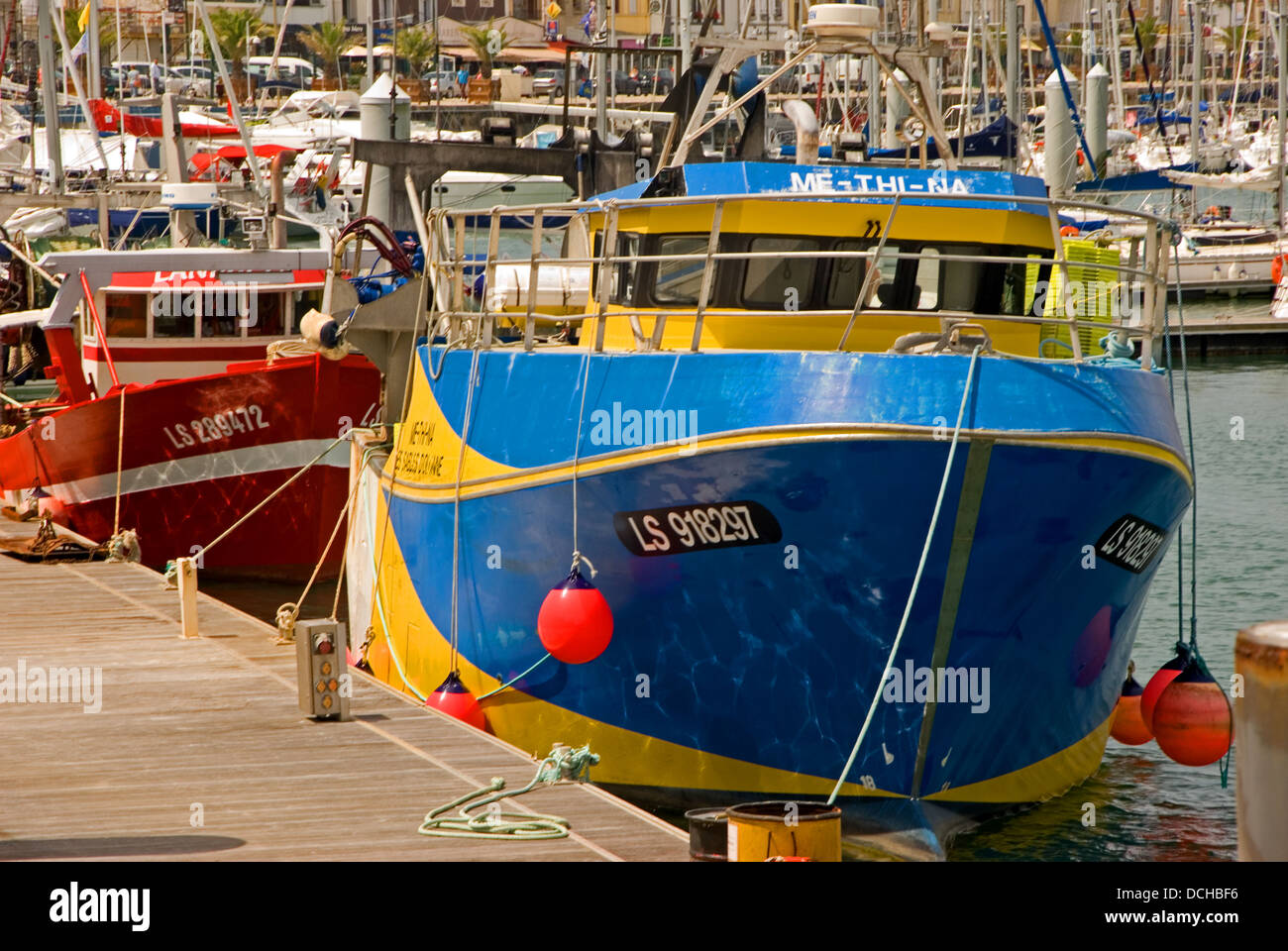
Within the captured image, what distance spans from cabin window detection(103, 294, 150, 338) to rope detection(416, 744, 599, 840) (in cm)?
1182

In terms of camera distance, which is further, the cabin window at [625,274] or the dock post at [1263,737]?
the cabin window at [625,274]

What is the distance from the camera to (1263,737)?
13.2ft

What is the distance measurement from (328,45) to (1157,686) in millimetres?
65467

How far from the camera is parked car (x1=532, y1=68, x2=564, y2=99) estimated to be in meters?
66.1

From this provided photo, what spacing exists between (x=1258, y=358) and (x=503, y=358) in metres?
31.9

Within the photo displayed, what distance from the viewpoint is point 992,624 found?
8812mm

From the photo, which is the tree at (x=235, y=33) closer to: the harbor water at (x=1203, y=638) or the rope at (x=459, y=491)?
the harbor water at (x=1203, y=638)

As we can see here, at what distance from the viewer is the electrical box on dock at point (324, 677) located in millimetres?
9992

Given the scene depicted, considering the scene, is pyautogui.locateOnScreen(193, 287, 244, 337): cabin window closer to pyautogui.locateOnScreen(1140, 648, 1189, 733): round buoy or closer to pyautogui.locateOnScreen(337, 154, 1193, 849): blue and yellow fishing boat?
pyautogui.locateOnScreen(337, 154, 1193, 849): blue and yellow fishing boat

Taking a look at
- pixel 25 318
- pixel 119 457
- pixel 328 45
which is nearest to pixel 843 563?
pixel 119 457

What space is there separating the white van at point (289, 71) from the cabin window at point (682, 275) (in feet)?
198

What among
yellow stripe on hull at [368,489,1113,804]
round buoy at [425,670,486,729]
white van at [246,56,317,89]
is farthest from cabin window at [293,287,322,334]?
white van at [246,56,317,89]

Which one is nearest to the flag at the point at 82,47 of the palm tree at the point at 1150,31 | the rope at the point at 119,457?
the rope at the point at 119,457

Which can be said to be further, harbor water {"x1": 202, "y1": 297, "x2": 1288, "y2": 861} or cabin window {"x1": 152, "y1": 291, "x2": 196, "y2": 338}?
cabin window {"x1": 152, "y1": 291, "x2": 196, "y2": 338}
